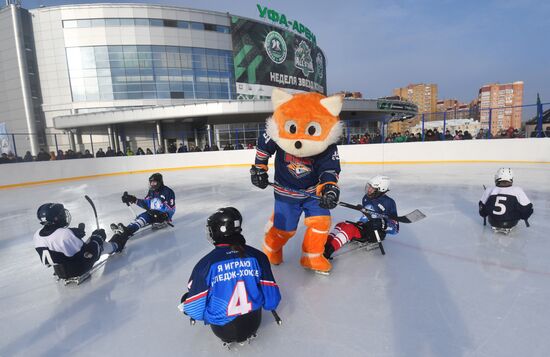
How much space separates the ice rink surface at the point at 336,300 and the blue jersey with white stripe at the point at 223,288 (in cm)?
31

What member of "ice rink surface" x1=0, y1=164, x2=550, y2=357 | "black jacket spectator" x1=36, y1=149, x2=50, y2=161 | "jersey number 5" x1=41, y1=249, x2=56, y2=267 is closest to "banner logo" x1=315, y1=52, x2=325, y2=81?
"black jacket spectator" x1=36, y1=149, x2=50, y2=161

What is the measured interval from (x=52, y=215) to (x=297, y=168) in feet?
6.18

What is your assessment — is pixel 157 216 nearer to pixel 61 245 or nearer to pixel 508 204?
pixel 61 245

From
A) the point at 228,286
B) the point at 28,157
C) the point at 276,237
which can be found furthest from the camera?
the point at 28,157

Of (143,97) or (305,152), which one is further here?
(143,97)

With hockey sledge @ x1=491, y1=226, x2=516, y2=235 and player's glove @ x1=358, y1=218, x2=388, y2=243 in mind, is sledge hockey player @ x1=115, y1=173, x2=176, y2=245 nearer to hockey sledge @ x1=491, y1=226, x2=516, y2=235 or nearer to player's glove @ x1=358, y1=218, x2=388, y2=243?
player's glove @ x1=358, y1=218, x2=388, y2=243

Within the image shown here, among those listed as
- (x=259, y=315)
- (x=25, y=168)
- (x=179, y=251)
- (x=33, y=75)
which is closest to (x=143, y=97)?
(x=33, y=75)

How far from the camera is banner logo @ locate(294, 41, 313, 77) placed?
1099 inches

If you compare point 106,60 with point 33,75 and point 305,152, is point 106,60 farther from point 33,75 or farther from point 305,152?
point 305,152

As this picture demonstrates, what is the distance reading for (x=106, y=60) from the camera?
2139cm

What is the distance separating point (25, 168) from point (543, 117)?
56.2ft

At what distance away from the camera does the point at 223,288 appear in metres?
1.42

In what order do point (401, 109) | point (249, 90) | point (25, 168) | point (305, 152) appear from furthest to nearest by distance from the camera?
point (401, 109) → point (249, 90) → point (25, 168) → point (305, 152)

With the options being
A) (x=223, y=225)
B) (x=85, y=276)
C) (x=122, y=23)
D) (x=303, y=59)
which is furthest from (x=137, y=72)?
(x=223, y=225)
